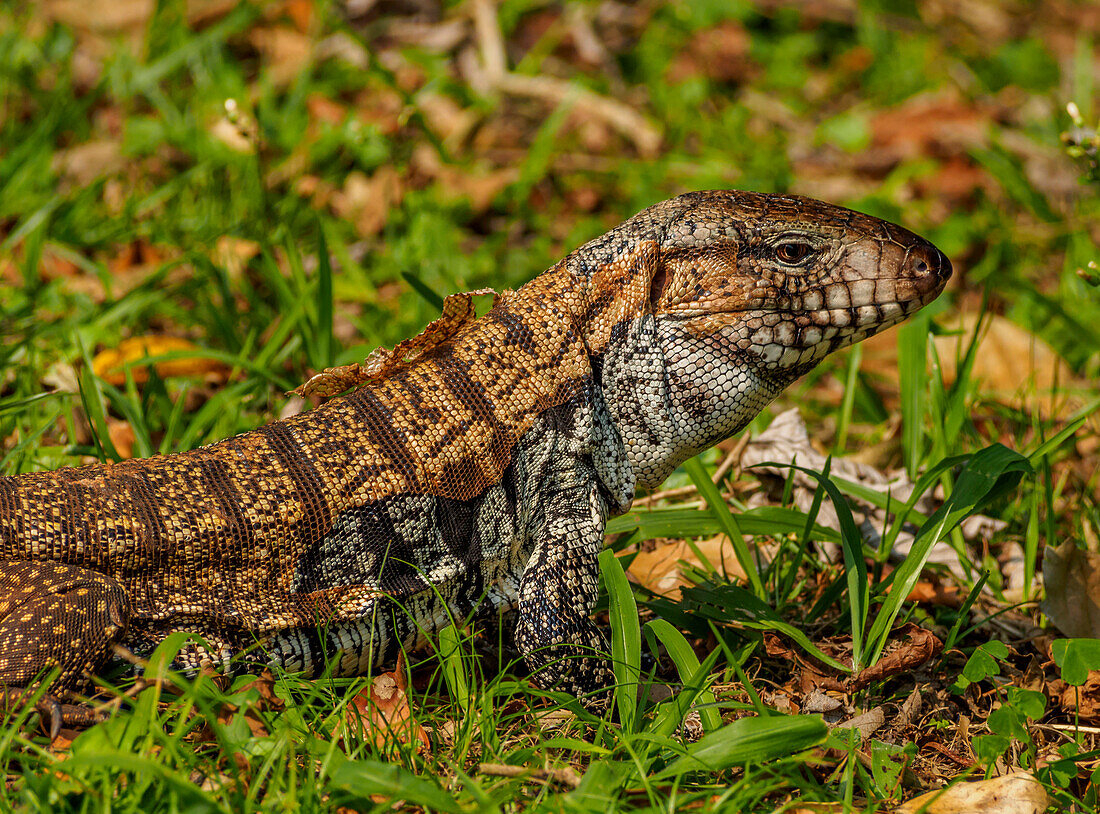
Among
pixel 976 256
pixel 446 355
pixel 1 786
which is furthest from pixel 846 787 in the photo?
pixel 976 256

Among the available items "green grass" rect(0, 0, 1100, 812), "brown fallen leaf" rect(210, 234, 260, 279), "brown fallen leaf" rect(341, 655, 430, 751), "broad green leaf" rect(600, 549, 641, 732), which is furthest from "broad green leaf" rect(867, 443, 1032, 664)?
"brown fallen leaf" rect(210, 234, 260, 279)

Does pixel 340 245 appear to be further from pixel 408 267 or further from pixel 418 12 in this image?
pixel 418 12

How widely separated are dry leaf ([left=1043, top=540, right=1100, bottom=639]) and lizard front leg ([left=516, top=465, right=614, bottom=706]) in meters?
2.13

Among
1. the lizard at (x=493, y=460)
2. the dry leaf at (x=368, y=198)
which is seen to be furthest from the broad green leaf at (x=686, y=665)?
the dry leaf at (x=368, y=198)

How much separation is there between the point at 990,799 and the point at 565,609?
164 centimetres

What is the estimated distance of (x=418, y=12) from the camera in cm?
1137

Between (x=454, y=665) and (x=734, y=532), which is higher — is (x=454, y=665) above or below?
above

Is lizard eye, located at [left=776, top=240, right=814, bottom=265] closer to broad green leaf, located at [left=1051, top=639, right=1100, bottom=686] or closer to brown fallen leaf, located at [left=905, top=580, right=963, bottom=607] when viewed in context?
brown fallen leaf, located at [left=905, top=580, right=963, bottom=607]

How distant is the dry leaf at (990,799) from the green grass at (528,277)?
0.50 ft

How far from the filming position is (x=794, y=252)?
428cm

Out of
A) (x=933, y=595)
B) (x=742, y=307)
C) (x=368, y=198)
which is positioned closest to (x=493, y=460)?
(x=742, y=307)

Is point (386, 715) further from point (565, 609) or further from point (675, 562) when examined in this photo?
point (675, 562)

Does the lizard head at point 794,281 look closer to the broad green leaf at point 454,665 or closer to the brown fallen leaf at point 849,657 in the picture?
the brown fallen leaf at point 849,657

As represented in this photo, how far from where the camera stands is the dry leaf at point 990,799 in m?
3.52
